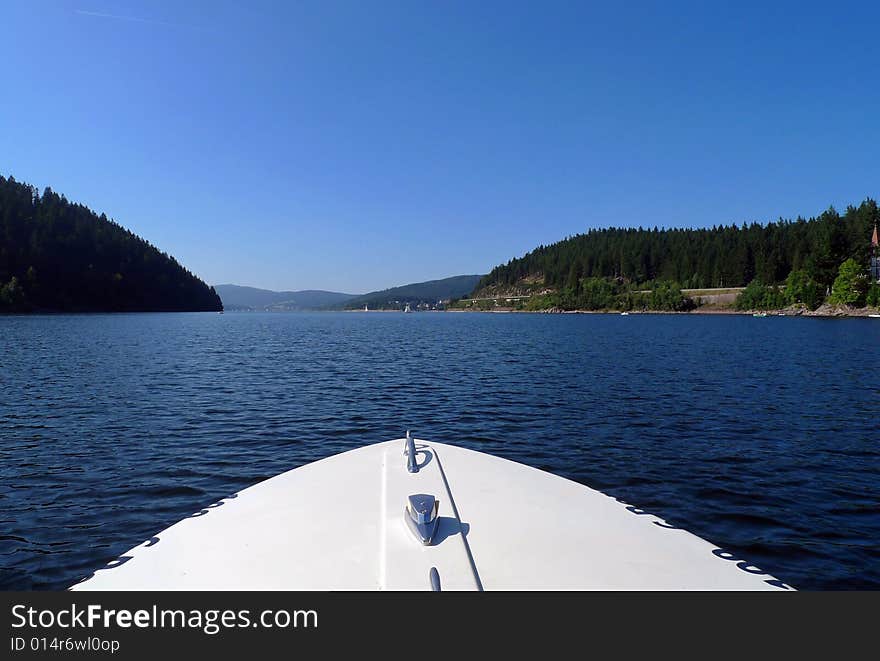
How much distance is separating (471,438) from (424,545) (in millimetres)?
12451

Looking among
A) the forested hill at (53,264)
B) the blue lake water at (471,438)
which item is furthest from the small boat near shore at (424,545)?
the forested hill at (53,264)

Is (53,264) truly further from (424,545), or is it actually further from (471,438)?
(424,545)

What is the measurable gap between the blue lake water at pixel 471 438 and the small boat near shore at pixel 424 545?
4.28m

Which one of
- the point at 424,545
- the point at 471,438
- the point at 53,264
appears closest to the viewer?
the point at 424,545

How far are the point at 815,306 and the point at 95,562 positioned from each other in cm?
17134

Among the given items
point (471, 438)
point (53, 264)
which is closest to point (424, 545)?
point (471, 438)

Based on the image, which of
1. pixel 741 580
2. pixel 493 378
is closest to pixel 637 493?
pixel 741 580

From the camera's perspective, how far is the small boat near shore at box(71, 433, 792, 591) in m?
3.91

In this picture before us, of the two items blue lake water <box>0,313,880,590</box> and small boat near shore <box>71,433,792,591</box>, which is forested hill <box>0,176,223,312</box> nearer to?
blue lake water <box>0,313,880,590</box>

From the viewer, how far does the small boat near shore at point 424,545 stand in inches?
154

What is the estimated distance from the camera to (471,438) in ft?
53.5

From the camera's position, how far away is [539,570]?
402 centimetres

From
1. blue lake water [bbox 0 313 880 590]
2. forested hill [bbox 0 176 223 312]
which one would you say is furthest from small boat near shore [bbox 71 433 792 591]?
forested hill [bbox 0 176 223 312]

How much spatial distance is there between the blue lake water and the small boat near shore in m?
4.28
